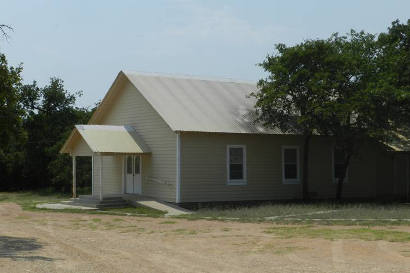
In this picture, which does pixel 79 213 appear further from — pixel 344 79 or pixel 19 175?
pixel 19 175

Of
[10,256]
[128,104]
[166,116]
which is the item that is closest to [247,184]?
[166,116]

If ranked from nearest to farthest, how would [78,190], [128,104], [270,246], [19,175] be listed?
1. [270,246]
2. [128,104]
3. [78,190]
4. [19,175]

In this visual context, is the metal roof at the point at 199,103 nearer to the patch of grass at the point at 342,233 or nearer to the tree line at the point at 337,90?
the tree line at the point at 337,90

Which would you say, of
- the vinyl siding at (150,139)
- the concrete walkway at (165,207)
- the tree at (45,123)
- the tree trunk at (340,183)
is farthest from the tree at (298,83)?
the tree at (45,123)

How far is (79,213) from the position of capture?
84.7 feet

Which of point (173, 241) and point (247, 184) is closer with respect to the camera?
point (173, 241)

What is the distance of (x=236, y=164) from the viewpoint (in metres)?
A: 28.2

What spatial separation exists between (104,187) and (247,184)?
777cm

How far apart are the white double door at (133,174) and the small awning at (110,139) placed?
3.72 feet

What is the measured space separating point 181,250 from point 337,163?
58.7 feet

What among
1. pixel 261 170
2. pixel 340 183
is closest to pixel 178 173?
pixel 261 170

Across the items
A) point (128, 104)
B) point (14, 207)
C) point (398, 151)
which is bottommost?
point (14, 207)

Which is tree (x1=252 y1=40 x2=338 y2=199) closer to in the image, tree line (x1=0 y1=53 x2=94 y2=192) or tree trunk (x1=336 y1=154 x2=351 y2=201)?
tree trunk (x1=336 y1=154 x2=351 y2=201)

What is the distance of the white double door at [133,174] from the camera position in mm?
29406
